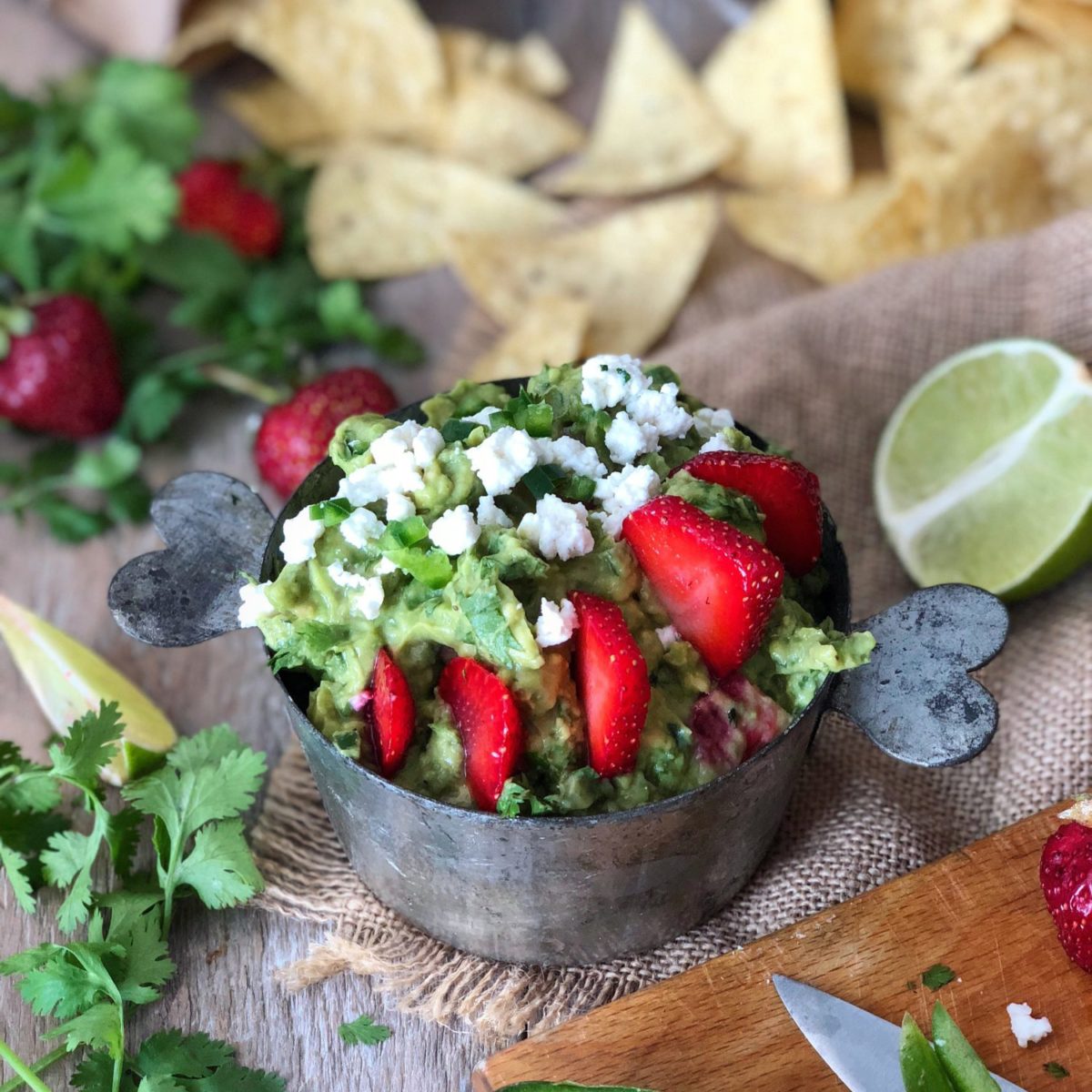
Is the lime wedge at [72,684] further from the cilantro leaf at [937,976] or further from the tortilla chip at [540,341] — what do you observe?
the cilantro leaf at [937,976]

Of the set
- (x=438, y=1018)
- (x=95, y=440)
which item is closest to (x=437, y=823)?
(x=438, y=1018)

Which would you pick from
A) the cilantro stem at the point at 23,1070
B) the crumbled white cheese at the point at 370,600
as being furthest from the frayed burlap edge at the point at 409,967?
the crumbled white cheese at the point at 370,600

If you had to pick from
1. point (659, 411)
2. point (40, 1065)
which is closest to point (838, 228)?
point (659, 411)

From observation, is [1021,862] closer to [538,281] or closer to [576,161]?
[538,281]

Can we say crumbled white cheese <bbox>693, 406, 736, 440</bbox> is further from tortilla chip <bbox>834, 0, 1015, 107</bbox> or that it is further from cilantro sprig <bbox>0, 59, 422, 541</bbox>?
tortilla chip <bbox>834, 0, 1015, 107</bbox>

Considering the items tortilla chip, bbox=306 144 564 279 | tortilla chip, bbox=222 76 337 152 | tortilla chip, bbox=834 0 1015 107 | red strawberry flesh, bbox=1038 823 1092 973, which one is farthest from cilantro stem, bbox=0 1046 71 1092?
tortilla chip, bbox=834 0 1015 107

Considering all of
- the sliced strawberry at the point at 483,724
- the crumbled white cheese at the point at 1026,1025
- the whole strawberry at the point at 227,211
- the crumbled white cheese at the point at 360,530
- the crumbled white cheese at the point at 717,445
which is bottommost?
the whole strawberry at the point at 227,211
